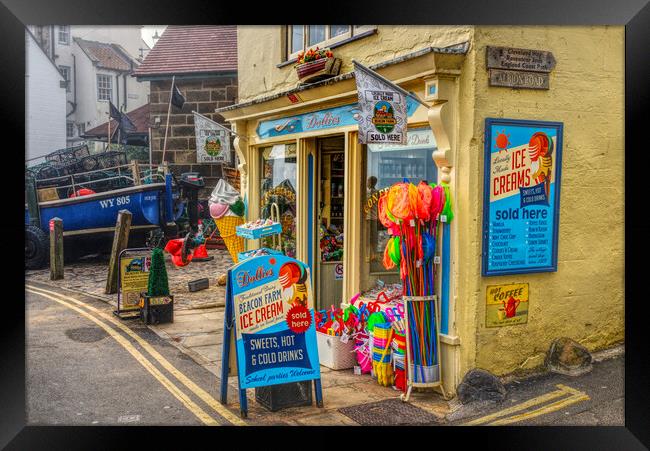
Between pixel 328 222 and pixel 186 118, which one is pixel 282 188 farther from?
pixel 186 118

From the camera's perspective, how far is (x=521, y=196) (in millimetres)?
5906

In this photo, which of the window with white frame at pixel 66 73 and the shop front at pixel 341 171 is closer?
the shop front at pixel 341 171

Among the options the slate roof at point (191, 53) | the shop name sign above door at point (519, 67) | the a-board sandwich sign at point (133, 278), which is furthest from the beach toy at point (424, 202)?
the slate roof at point (191, 53)

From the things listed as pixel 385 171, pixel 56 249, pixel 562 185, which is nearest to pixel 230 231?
pixel 56 249

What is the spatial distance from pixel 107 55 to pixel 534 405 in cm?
1375

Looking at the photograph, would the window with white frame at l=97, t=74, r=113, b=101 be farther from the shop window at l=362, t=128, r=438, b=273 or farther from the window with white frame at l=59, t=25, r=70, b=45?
the shop window at l=362, t=128, r=438, b=273

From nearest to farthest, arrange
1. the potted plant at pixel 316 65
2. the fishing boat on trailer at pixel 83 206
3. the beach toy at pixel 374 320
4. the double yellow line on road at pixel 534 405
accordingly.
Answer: the double yellow line on road at pixel 534 405, the beach toy at pixel 374 320, the potted plant at pixel 316 65, the fishing boat on trailer at pixel 83 206

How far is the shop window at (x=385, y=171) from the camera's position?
6191 millimetres

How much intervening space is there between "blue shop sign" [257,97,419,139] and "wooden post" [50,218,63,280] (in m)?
4.63

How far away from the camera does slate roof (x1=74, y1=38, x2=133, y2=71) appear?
13422 mm

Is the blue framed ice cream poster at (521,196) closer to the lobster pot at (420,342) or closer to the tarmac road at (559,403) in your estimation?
the lobster pot at (420,342)

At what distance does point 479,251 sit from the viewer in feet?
18.7

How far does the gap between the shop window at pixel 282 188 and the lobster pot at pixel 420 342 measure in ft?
12.1
